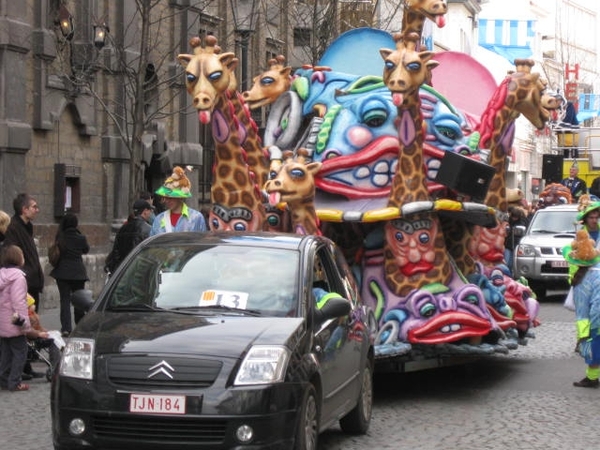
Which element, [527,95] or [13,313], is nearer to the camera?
[13,313]

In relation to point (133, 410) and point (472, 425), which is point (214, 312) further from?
point (472, 425)

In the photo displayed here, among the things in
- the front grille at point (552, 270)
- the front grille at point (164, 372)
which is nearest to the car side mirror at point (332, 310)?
the front grille at point (164, 372)

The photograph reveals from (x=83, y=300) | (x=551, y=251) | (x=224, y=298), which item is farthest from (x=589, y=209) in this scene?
(x=551, y=251)

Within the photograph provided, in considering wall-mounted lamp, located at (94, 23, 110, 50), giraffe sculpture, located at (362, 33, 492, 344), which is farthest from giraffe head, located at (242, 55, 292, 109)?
wall-mounted lamp, located at (94, 23, 110, 50)

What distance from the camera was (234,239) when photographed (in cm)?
995

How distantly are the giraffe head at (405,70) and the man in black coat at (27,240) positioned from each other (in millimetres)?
4672

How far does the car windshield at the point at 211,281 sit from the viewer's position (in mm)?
9273

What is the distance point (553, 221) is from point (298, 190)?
15.2 metres

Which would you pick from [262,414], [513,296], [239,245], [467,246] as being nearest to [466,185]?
[467,246]

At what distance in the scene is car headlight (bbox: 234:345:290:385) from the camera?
8.34m

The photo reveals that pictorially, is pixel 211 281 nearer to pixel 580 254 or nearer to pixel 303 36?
pixel 580 254

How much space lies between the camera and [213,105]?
12.9 meters

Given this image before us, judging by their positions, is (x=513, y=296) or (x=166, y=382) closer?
(x=166, y=382)

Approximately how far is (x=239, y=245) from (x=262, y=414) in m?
1.89
